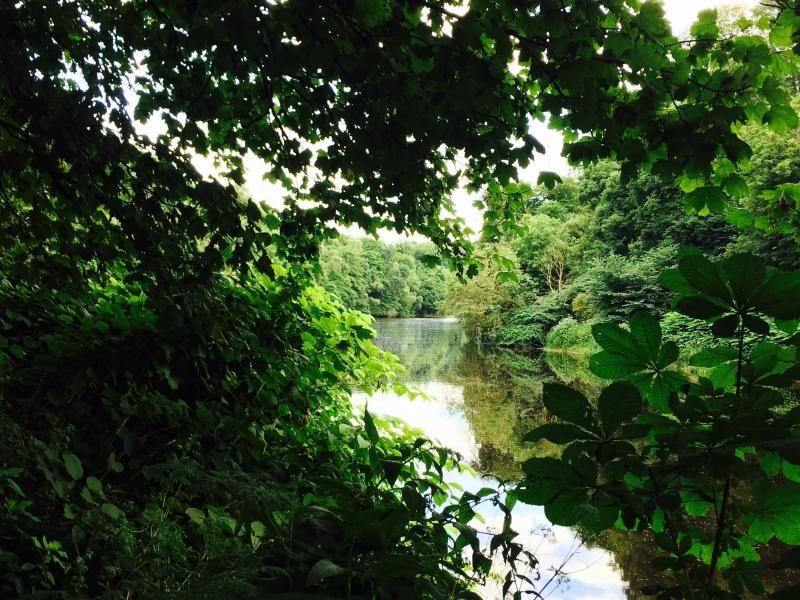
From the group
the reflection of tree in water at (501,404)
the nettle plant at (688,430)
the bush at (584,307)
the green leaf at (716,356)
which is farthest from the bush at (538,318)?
the nettle plant at (688,430)

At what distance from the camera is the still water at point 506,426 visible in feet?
15.4

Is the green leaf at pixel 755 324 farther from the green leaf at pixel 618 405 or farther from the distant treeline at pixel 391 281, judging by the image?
the distant treeline at pixel 391 281

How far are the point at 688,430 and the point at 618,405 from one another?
4.5 inches

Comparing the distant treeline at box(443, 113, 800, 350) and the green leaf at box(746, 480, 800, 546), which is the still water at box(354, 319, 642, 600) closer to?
the green leaf at box(746, 480, 800, 546)

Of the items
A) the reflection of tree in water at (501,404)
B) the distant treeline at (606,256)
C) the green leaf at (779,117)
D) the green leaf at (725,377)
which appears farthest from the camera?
the distant treeline at (606,256)

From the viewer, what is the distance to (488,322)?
29734 millimetres

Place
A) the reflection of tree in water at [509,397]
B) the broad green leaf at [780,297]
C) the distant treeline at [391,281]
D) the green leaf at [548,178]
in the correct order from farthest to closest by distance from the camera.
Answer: the distant treeline at [391,281], the reflection of tree in water at [509,397], the green leaf at [548,178], the broad green leaf at [780,297]

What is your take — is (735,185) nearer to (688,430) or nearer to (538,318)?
(688,430)

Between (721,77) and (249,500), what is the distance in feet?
7.68

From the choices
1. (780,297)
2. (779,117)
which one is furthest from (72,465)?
(779,117)

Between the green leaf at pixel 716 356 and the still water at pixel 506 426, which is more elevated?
the green leaf at pixel 716 356

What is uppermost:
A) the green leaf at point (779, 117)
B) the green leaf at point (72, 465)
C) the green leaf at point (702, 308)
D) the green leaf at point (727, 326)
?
the green leaf at point (779, 117)

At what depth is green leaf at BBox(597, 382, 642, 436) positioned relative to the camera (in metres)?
0.72

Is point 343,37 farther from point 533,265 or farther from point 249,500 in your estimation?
point 533,265
